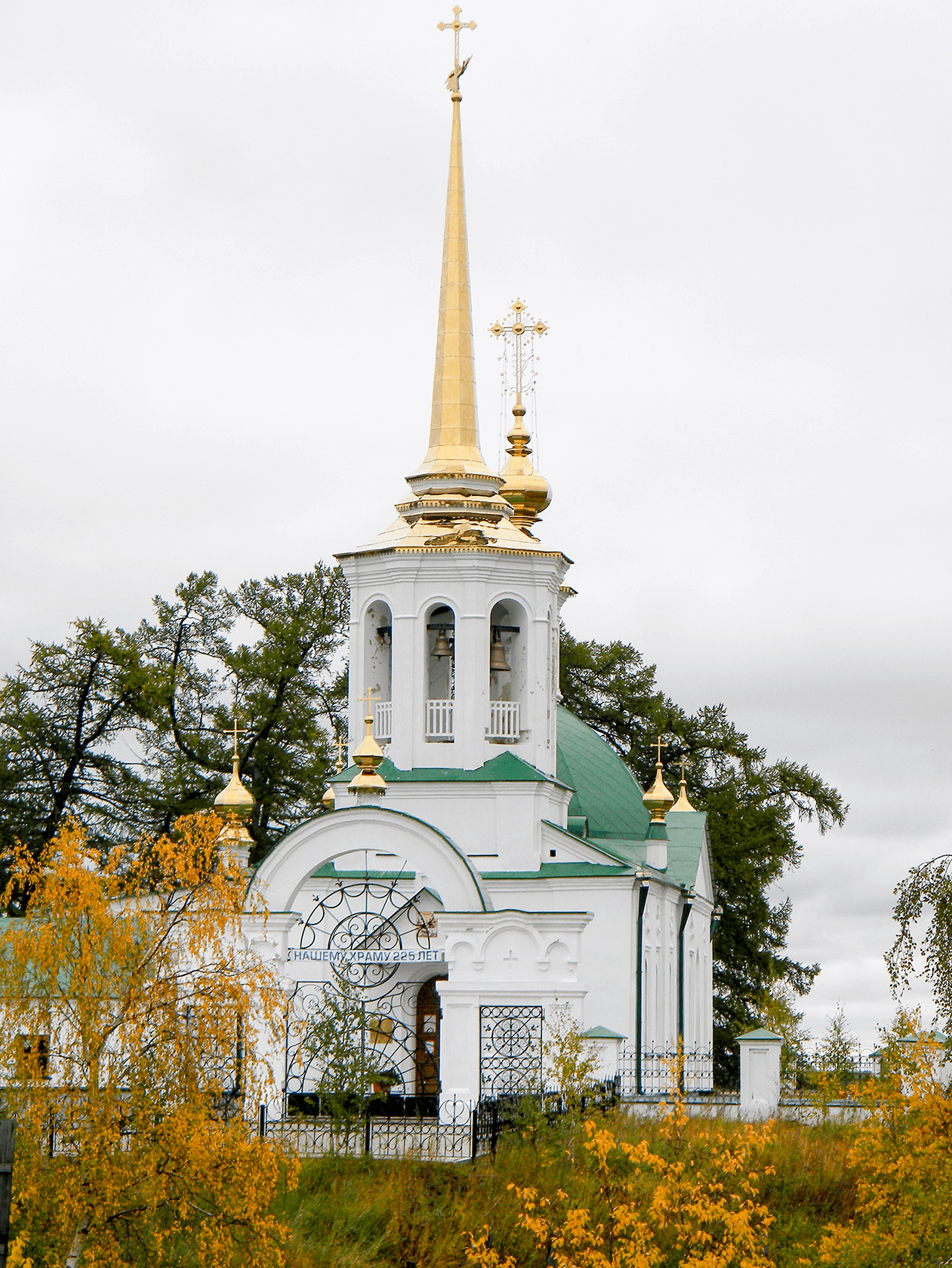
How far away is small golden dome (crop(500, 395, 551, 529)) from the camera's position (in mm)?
36688

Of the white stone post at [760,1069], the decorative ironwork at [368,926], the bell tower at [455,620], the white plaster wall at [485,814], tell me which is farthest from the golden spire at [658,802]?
the white stone post at [760,1069]

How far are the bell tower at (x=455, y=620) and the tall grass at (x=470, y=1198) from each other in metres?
8.05

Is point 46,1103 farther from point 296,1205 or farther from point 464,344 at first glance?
point 464,344

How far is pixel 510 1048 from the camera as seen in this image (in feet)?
68.4

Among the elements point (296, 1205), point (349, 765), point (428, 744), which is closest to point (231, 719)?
→ point (349, 765)

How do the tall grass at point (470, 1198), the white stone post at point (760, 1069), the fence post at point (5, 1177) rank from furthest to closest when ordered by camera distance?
the white stone post at point (760, 1069), the tall grass at point (470, 1198), the fence post at point (5, 1177)

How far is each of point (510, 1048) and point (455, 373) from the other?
37.9 feet

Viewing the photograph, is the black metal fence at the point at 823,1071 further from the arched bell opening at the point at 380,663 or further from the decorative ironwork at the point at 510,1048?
the arched bell opening at the point at 380,663

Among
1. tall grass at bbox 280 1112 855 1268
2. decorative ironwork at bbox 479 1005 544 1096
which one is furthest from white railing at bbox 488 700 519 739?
tall grass at bbox 280 1112 855 1268

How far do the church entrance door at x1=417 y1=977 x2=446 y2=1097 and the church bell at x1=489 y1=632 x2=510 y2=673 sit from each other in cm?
457

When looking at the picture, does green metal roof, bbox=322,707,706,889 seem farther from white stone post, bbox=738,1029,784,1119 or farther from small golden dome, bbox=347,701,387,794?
white stone post, bbox=738,1029,784,1119

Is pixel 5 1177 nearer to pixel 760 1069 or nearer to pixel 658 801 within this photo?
pixel 760 1069

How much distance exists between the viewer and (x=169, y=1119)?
13.4 metres

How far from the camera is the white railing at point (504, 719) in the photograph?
86.4ft
